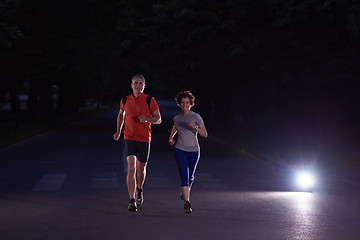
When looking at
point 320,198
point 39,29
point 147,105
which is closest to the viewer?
point 147,105

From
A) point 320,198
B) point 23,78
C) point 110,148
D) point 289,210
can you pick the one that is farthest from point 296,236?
point 23,78

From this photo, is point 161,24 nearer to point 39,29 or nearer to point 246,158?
point 246,158

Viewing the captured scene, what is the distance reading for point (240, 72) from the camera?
31.5m

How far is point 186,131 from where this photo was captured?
31.0 feet

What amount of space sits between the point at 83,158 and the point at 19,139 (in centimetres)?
895

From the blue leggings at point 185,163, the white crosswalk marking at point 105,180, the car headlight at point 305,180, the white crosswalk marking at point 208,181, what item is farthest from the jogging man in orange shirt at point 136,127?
the car headlight at point 305,180

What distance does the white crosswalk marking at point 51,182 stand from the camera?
12547mm

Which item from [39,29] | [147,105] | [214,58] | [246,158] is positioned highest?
[39,29]

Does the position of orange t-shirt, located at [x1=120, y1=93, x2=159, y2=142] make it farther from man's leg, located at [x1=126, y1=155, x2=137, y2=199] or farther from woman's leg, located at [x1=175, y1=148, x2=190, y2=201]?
woman's leg, located at [x1=175, y1=148, x2=190, y2=201]

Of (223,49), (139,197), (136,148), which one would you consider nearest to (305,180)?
(139,197)

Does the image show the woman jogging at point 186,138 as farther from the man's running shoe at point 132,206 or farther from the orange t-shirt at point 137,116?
the man's running shoe at point 132,206

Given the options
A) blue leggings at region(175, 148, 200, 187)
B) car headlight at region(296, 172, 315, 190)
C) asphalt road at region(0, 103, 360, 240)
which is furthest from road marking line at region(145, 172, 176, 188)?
blue leggings at region(175, 148, 200, 187)

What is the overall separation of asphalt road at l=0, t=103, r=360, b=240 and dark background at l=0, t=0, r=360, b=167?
5.42 meters

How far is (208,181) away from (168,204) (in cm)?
350
